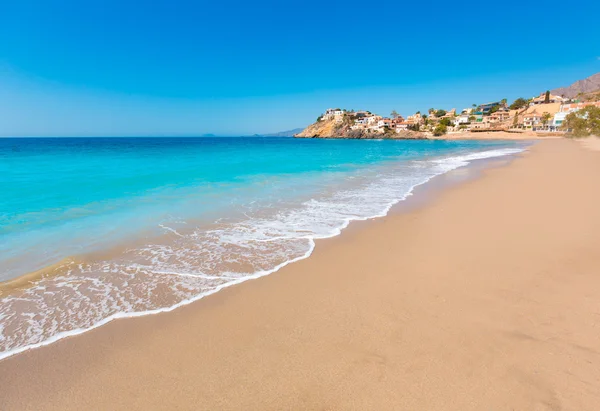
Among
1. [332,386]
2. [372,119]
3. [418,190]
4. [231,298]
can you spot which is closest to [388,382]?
[332,386]

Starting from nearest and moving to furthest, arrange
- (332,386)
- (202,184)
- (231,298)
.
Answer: (332,386) < (231,298) < (202,184)

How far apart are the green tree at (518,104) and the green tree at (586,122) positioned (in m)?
79.8

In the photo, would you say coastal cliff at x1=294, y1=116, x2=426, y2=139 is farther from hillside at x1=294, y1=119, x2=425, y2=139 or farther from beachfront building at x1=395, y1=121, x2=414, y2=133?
beachfront building at x1=395, y1=121, x2=414, y2=133

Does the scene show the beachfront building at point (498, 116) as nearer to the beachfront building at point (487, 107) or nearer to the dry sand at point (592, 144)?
the beachfront building at point (487, 107)

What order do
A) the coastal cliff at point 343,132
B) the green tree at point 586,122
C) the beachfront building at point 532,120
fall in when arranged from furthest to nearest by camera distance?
1. the coastal cliff at point 343,132
2. the beachfront building at point 532,120
3. the green tree at point 586,122

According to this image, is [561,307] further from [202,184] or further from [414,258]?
[202,184]

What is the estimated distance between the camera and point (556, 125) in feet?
288

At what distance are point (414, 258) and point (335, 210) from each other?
4127mm

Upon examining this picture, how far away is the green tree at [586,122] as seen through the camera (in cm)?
5233

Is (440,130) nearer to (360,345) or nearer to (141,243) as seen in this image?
(141,243)

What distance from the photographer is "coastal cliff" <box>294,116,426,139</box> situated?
128m

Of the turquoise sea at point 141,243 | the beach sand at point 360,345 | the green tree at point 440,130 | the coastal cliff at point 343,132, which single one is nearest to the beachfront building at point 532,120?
the green tree at point 440,130

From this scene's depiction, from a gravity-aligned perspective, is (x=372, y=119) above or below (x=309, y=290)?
above

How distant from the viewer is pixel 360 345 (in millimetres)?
3051
